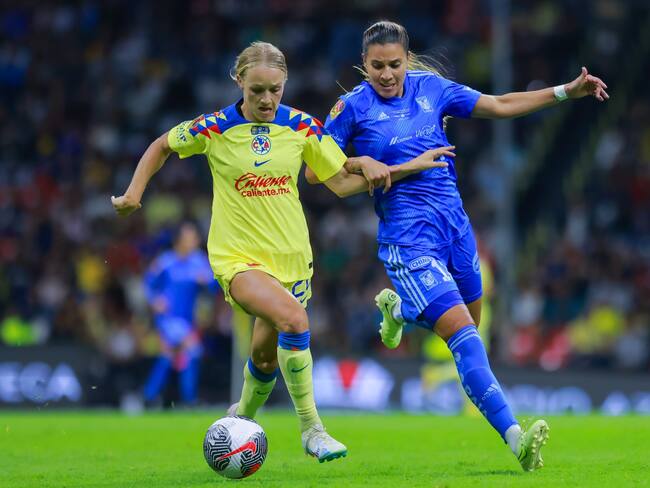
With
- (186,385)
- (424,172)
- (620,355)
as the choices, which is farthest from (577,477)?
(620,355)

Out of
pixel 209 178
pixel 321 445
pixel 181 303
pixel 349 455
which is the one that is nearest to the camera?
pixel 321 445

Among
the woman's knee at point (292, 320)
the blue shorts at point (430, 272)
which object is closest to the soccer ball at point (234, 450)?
the woman's knee at point (292, 320)

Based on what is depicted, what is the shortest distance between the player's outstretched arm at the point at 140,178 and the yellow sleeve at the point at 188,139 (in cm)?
6

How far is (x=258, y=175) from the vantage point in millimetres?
7762

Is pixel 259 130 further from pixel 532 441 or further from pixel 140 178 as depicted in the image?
pixel 532 441

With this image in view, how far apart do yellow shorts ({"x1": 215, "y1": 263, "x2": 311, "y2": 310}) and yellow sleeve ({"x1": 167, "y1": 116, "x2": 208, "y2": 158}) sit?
765 mm

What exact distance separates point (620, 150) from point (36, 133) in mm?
10101

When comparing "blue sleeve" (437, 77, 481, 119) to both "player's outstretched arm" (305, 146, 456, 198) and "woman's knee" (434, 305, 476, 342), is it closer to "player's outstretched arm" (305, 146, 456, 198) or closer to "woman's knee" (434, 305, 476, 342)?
"player's outstretched arm" (305, 146, 456, 198)

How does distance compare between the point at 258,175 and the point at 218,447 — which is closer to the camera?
the point at 218,447

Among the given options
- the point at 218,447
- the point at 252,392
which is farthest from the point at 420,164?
the point at 218,447

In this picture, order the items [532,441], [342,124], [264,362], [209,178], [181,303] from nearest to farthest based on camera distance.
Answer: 1. [532,441]
2. [342,124]
3. [264,362]
4. [181,303]
5. [209,178]

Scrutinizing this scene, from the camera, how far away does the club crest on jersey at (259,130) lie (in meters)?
7.79

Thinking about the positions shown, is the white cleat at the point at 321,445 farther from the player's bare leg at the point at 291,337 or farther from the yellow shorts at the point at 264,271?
the yellow shorts at the point at 264,271

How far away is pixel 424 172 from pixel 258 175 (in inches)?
39.3
